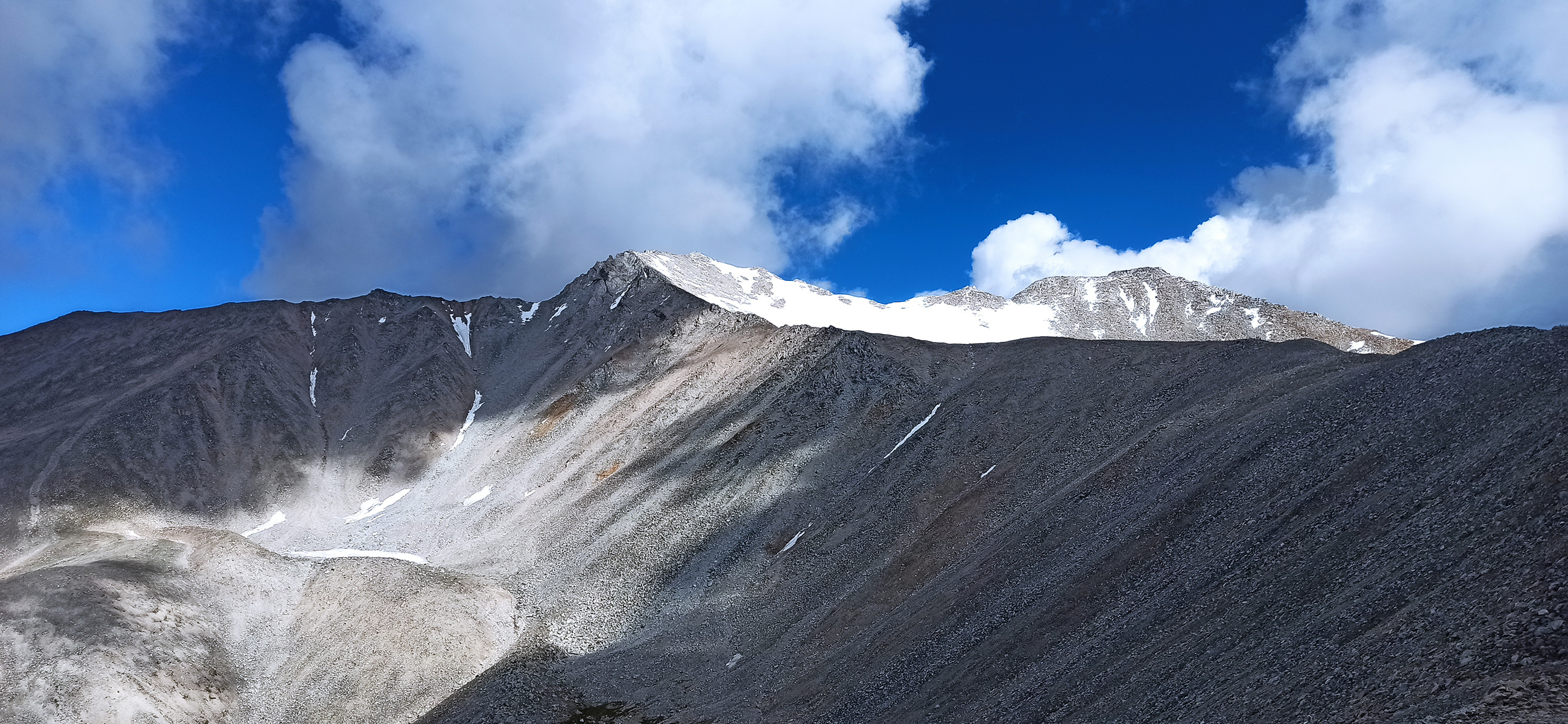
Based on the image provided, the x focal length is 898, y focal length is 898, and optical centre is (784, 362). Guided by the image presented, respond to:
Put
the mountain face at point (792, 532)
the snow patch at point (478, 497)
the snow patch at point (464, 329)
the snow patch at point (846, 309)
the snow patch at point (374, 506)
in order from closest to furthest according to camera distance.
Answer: the mountain face at point (792, 532), the snow patch at point (478, 497), the snow patch at point (374, 506), the snow patch at point (464, 329), the snow patch at point (846, 309)

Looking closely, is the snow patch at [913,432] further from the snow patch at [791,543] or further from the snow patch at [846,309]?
the snow patch at [846,309]

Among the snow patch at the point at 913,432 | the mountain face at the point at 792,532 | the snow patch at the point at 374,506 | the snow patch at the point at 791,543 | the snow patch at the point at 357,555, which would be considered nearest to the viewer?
the mountain face at the point at 792,532

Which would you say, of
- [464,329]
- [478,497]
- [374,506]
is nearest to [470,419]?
[374,506]

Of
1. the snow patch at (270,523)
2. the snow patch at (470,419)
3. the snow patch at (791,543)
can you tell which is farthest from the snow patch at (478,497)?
the snow patch at (791,543)

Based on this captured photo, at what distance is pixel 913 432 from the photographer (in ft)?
193

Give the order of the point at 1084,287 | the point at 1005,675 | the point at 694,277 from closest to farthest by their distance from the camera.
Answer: the point at 1005,675
the point at 694,277
the point at 1084,287

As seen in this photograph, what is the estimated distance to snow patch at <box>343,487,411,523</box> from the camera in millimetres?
85125

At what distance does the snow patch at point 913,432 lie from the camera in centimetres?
5718

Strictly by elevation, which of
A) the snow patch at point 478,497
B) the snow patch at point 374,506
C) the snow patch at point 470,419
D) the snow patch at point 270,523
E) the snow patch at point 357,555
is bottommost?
the snow patch at point 357,555

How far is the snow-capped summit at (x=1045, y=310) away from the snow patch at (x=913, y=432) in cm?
5789

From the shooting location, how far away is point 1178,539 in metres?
30.6

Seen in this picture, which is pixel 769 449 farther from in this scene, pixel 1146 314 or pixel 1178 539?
pixel 1146 314

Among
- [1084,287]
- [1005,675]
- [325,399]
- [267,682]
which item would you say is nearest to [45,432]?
[325,399]

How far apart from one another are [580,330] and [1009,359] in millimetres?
66797
